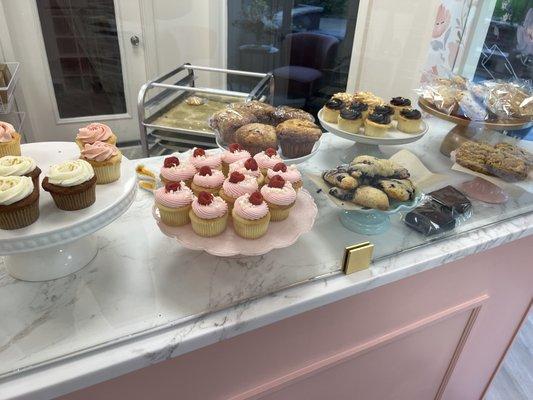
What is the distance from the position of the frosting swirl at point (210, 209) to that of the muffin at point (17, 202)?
266 mm

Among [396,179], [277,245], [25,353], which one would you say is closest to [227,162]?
[277,245]

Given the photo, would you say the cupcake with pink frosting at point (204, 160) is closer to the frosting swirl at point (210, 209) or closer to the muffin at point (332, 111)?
the frosting swirl at point (210, 209)

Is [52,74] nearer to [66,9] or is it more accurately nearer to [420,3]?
[66,9]

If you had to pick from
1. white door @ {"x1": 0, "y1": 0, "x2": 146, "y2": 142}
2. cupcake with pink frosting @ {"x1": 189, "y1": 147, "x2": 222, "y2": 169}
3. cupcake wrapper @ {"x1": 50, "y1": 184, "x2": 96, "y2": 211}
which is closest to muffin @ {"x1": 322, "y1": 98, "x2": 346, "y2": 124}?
cupcake with pink frosting @ {"x1": 189, "y1": 147, "x2": 222, "y2": 169}

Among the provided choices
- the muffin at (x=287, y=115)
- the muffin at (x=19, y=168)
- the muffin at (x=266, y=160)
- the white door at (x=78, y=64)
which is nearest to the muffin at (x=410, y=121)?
the muffin at (x=287, y=115)

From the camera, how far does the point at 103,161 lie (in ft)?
2.64

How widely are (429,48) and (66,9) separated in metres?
1.77

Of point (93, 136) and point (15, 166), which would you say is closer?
point (15, 166)

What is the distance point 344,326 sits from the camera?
97cm

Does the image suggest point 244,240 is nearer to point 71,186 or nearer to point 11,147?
point 71,186

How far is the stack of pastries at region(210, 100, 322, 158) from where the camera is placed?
42.2 inches

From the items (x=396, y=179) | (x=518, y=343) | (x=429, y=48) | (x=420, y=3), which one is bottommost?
(x=518, y=343)

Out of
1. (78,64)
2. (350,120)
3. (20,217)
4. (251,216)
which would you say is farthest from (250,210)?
(78,64)

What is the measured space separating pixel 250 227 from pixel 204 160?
0.23 meters
